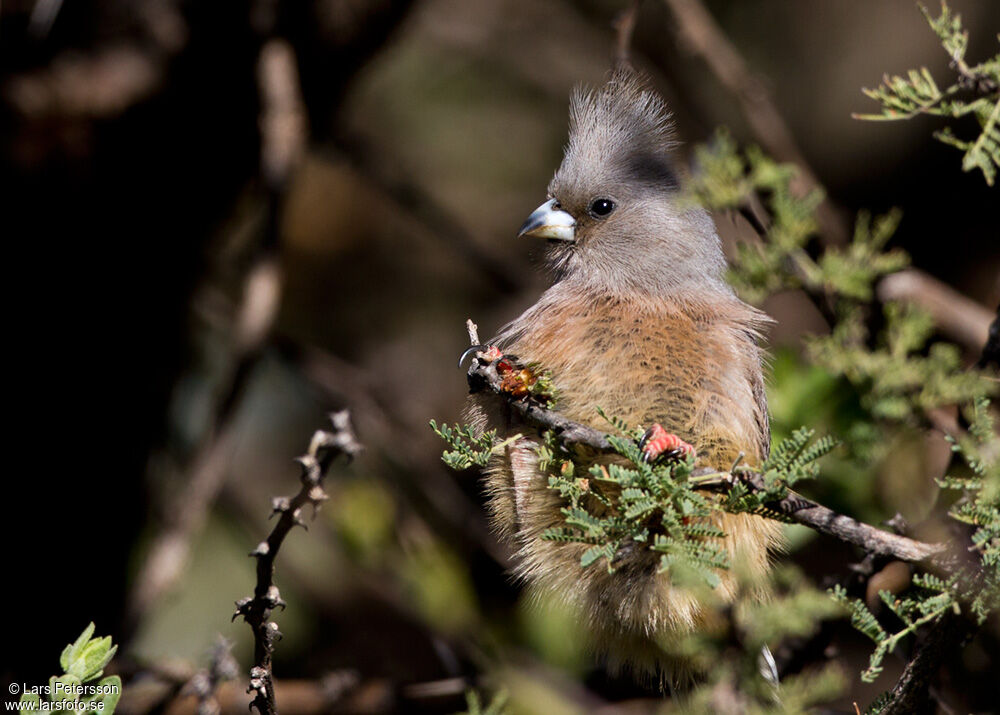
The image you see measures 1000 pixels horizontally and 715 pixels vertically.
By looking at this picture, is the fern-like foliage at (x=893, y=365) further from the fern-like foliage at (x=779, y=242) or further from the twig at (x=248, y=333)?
the twig at (x=248, y=333)

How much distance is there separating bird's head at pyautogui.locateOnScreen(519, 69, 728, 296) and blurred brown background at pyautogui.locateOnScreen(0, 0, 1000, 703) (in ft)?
2.81

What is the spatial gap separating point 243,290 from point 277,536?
2522 mm

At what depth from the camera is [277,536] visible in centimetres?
177

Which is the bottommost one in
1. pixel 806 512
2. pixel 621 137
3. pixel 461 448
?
pixel 806 512

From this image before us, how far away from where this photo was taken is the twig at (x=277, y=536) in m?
1.69

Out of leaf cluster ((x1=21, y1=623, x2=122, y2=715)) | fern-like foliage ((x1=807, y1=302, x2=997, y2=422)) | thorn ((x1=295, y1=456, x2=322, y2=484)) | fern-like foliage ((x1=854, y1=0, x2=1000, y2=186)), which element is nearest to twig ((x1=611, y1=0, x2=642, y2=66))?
fern-like foliage ((x1=807, y1=302, x2=997, y2=422))

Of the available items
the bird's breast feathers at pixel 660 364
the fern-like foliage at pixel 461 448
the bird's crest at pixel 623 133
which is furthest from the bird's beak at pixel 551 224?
the fern-like foliage at pixel 461 448

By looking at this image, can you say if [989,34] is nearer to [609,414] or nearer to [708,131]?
[708,131]

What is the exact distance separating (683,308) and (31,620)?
2.96 m

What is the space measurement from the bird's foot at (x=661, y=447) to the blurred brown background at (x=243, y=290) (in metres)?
1.60

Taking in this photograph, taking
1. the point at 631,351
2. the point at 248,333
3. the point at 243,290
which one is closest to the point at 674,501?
the point at 631,351

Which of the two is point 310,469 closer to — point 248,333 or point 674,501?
point 674,501

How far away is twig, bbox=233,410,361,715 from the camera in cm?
169

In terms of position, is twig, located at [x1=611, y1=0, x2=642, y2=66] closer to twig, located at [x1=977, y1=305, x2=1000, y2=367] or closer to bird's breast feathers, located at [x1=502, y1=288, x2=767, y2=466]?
bird's breast feathers, located at [x1=502, y1=288, x2=767, y2=466]
